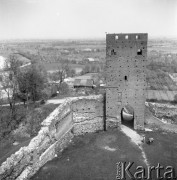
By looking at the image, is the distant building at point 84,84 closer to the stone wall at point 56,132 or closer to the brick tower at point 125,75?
the stone wall at point 56,132

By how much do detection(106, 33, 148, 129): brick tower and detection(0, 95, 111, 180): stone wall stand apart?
1420 mm

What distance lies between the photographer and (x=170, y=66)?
64.5 m

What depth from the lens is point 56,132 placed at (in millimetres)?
17109

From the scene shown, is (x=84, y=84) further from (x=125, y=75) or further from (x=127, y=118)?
(x=125, y=75)

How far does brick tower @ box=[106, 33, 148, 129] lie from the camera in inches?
743

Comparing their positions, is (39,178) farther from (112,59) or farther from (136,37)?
(136,37)

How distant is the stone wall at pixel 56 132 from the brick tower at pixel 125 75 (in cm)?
142

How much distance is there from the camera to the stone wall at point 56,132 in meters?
12.9

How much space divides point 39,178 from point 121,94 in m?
10.2

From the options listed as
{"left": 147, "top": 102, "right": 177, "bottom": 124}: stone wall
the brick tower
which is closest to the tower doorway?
the brick tower

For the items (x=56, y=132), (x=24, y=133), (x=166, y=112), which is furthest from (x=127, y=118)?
(x=24, y=133)

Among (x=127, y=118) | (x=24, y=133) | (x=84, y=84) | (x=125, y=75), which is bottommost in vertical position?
(x=24, y=133)

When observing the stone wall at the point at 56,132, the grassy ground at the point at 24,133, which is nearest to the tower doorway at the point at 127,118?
the stone wall at the point at 56,132

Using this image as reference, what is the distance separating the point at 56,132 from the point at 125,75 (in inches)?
314
